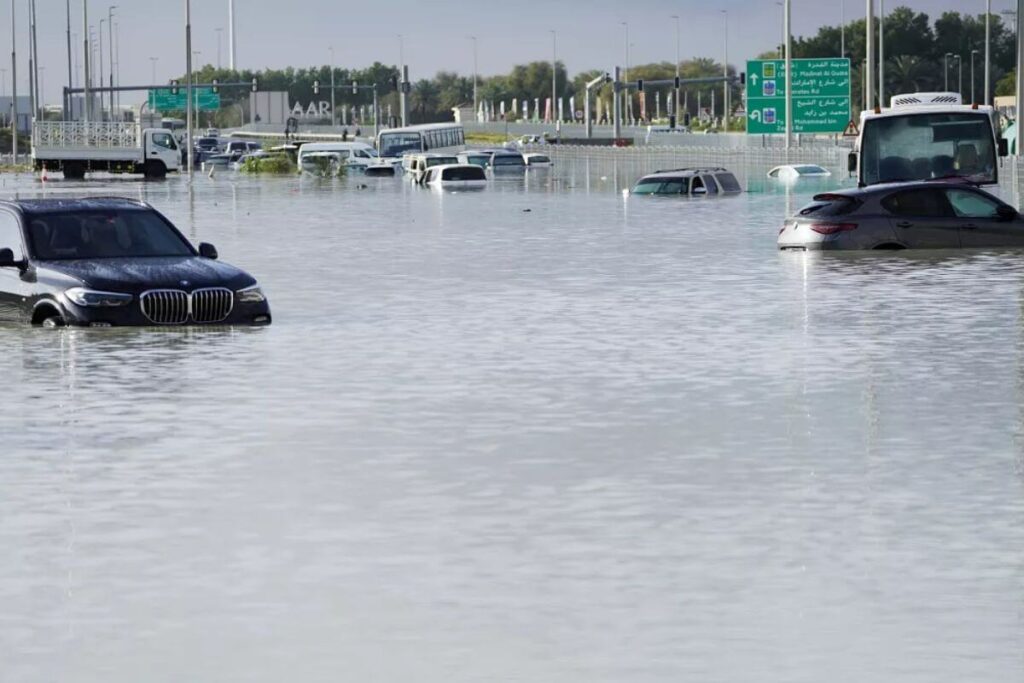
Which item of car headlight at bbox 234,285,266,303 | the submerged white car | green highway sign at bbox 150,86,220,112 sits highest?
green highway sign at bbox 150,86,220,112

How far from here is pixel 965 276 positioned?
96.7 feet

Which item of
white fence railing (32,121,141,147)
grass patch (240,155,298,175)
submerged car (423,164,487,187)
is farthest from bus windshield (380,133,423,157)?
submerged car (423,164,487,187)

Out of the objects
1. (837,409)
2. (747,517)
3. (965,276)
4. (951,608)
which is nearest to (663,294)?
(965,276)

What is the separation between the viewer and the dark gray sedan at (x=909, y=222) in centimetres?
3431

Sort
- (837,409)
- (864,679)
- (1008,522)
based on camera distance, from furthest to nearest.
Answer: (837,409), (1008,522), (864,679)

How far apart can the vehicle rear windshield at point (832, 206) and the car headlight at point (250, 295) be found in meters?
14.7

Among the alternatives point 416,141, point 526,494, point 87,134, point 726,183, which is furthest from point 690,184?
point 526,494

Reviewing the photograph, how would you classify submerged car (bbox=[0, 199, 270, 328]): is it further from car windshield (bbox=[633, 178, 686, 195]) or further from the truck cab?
car windshield (bbox=[633, 178, 686, 195])

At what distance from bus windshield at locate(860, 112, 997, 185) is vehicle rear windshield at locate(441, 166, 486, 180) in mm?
35312

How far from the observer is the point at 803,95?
89938 millimetres

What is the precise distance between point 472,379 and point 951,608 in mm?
9237

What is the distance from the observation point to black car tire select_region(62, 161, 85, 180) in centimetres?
9538

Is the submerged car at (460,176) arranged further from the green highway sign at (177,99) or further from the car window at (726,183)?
the green highway sign at (177,99)

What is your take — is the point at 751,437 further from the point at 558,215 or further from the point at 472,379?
the point at 558,215
